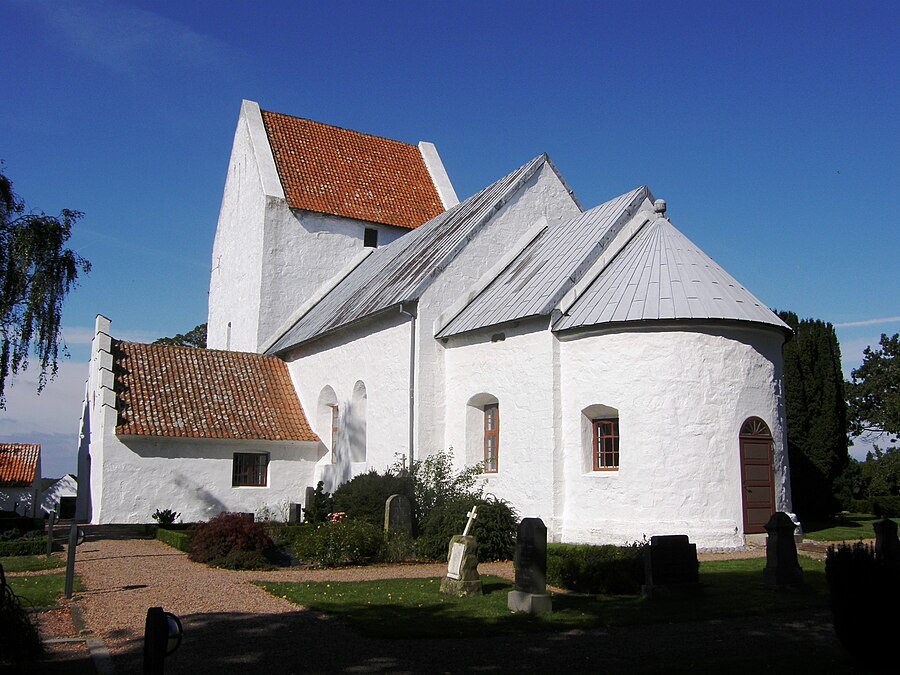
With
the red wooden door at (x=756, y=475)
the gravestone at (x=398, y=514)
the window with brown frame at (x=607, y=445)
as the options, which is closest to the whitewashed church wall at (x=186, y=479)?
the gravestone at (x=398, y=514)

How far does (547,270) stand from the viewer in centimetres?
1797

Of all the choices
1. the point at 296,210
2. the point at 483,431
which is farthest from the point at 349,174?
the point at 483,431

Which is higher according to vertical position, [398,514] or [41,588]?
[398,514]

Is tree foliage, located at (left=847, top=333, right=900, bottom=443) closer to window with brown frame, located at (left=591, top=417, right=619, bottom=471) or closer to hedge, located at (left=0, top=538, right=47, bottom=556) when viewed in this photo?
window with brown frame, located at (left=591, top=417, right=619, bottom=471)

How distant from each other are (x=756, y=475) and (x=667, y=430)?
2.23 metres

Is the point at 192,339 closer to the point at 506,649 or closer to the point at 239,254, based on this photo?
the point at 239,254

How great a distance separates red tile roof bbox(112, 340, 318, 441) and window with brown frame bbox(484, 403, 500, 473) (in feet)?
21.7

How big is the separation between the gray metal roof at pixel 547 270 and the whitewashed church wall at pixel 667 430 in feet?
4.92

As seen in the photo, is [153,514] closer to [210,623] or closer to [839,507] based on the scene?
[210,623]

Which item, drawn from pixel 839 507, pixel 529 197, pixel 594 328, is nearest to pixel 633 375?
pixel 594 328

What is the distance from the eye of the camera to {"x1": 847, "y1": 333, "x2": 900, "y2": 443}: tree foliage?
115 feet

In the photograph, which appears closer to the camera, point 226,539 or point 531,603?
point 531,603

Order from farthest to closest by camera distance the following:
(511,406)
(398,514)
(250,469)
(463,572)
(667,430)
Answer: (250,469) → (511,406) → (398,514) → (667,430) → (463,572)

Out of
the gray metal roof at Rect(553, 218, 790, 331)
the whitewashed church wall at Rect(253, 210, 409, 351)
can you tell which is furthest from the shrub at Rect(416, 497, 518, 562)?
the whitewashed church wall at Rect(253, 210, 409, 351)
